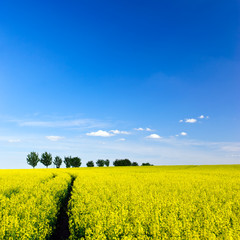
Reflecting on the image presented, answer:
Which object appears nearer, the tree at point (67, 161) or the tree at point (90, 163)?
the tree at point (67, 161)

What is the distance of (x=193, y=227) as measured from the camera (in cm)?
689

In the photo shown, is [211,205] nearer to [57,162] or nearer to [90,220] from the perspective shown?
[90,220]

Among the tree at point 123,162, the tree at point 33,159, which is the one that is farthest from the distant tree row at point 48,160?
the tree at point 123,162

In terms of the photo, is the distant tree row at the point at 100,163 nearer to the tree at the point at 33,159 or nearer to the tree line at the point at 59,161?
the tree line at the point at 59,161

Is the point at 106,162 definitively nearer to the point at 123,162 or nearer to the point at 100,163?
the point at 100,163

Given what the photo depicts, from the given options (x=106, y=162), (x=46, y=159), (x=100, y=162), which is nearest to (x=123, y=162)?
(x=106, y=162)

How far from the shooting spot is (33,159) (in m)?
93.9

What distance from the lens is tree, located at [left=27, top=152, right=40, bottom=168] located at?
93375mm

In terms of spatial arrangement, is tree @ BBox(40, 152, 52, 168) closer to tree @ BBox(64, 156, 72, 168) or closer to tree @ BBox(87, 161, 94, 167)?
tree @ BBox(64, 156, 72, 168)

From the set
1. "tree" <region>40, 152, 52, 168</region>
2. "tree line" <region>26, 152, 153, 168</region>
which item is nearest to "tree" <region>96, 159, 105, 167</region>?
"tree line" <region>26, 152, 153, 168</region>

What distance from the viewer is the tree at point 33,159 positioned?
306 feet

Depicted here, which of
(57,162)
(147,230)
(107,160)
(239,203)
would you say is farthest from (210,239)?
(107,160)

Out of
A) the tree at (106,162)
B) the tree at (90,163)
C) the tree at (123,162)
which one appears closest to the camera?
the tree at (90,163)

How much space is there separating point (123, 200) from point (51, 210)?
144 inches
